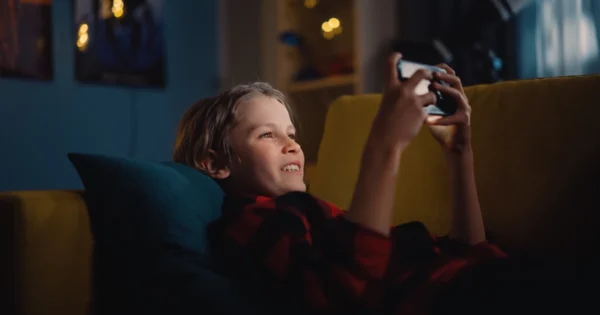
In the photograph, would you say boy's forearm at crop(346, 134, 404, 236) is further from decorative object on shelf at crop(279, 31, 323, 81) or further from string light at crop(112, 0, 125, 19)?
string light at crop(112, 0, 125, 19)

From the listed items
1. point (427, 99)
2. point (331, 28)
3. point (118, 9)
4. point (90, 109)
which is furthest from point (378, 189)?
point (118, 9)

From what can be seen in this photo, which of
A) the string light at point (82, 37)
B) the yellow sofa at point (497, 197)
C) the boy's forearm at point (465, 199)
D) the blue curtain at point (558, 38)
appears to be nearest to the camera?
the yellow sofa at point (497, 197)

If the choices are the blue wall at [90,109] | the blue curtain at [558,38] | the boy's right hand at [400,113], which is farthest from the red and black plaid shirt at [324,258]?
the blue wall at [90,109]

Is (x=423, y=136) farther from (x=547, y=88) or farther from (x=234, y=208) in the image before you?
(x=234, y=208)

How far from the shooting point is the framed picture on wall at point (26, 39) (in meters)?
2.60

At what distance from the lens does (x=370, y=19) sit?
2.66m

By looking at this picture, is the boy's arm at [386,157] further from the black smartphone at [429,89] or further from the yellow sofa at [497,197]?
the yellow sofa at [497,197]

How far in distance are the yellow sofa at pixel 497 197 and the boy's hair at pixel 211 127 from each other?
0.92 feet

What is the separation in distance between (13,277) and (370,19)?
209 cm

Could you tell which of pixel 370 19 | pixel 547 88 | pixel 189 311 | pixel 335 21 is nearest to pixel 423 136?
pixel 547 88

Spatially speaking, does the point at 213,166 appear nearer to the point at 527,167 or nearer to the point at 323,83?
the point at 527,167

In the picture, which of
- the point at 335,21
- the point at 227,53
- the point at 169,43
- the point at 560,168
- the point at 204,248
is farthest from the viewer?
the point at 227,53

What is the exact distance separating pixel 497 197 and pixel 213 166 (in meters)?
0.56

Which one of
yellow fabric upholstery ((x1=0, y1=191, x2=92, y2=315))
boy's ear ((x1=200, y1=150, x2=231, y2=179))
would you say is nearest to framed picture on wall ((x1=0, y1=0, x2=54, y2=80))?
boy's ear ((x1=200, y1=150, x2=231, y2=179))
